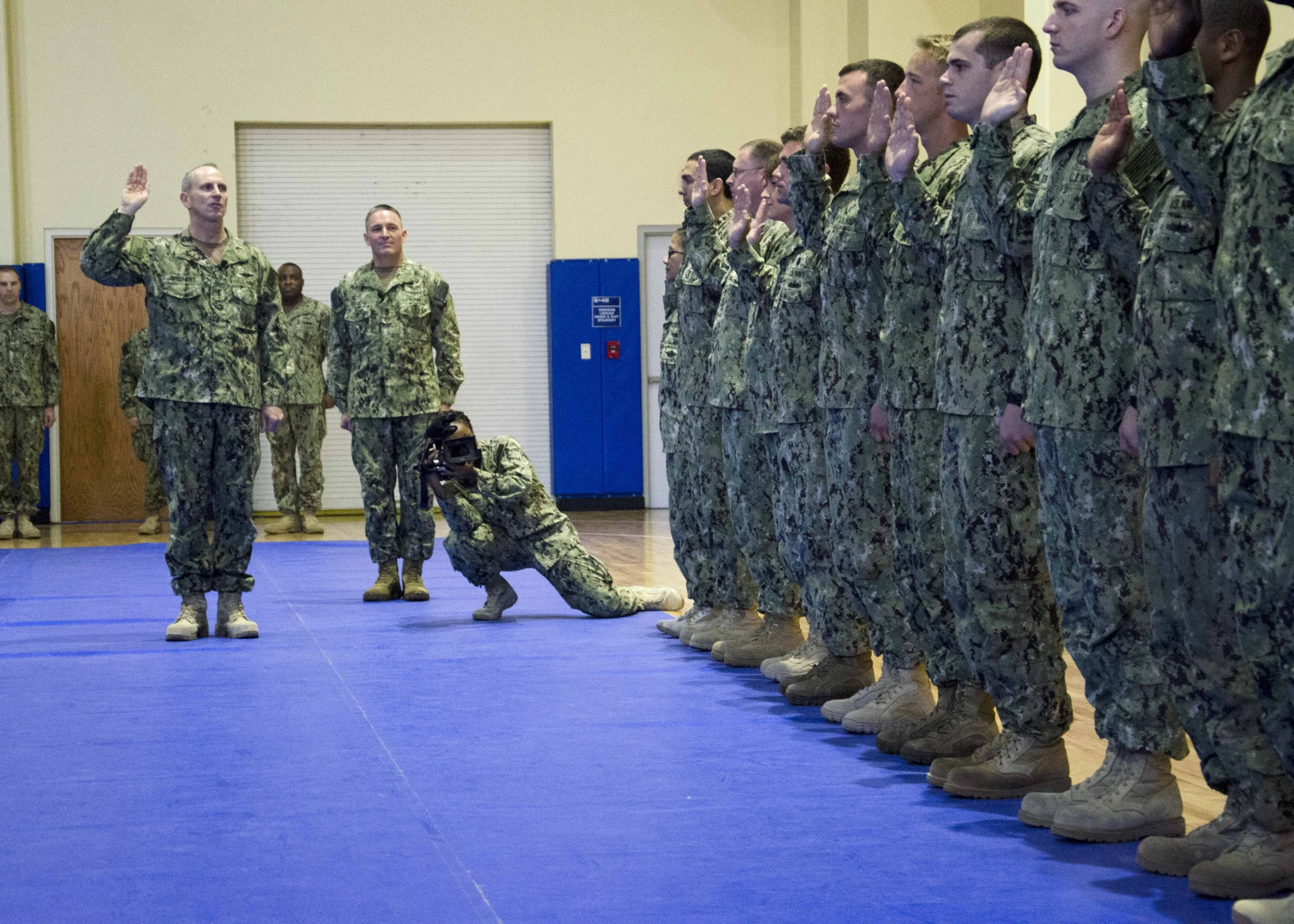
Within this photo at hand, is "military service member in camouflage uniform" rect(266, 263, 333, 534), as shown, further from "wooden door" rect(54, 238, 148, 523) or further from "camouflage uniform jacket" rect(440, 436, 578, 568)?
"camouflage uniform jacket" rect(440, 436, 578, 568)

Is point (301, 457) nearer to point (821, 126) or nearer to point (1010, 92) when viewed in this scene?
point (821, 126)

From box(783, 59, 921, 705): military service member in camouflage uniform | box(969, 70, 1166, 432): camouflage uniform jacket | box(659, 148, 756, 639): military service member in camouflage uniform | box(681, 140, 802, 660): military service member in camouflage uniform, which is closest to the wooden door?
box(659, 148, 756, 639): military service member in camouflage uniform

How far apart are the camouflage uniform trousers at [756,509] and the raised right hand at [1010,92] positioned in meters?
2.07

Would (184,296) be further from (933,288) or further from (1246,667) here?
(1246,667)

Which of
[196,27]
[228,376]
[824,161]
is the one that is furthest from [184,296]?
[196,27]

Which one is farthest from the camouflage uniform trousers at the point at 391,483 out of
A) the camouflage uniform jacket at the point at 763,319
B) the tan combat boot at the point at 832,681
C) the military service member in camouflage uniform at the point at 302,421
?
the military service member in camouflage uniform at the point at 302,421

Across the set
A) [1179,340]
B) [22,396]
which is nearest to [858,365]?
[1179,340]

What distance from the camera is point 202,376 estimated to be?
19.6 ft

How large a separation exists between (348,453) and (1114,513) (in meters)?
10.8

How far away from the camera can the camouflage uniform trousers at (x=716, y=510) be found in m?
5.74

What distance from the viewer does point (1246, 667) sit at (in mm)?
2555

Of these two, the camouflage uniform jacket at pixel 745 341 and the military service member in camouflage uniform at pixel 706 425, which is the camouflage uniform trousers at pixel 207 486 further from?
the camouflage uniform jacket at pixel 745 341

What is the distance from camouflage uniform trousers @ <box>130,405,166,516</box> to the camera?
11.7 meters

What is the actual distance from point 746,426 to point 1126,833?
8.29ft
